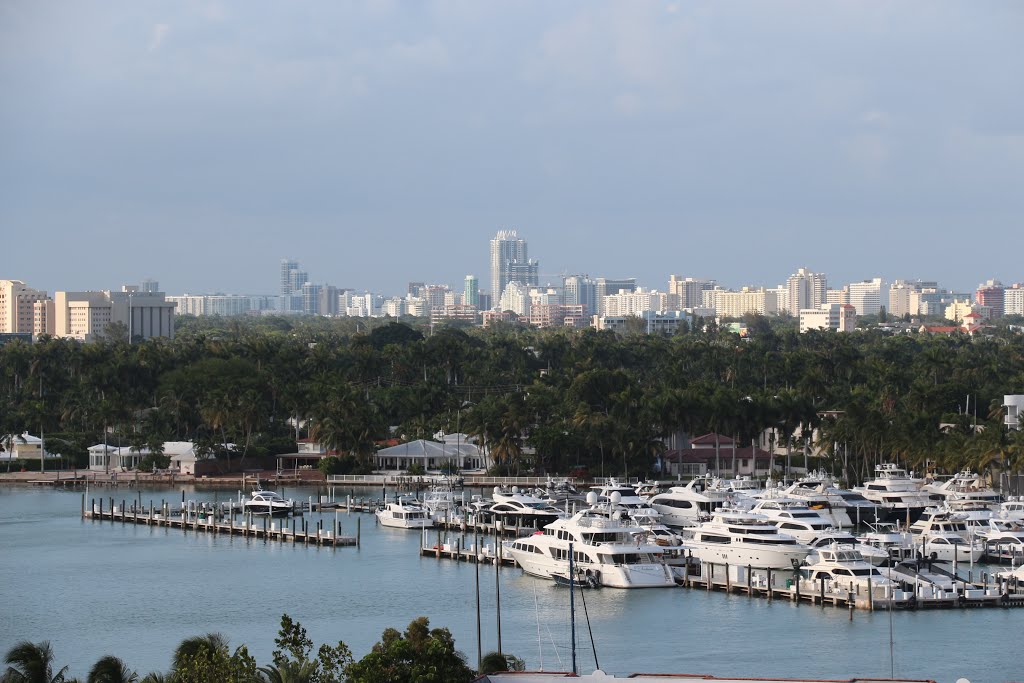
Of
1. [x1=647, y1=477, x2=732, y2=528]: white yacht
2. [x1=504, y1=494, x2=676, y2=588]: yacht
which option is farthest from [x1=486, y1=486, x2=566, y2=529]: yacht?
[x1=504, y1=494, x2=676, y2=588]: yacht

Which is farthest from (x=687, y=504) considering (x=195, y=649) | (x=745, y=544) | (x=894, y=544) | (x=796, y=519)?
(x=195, y=649)

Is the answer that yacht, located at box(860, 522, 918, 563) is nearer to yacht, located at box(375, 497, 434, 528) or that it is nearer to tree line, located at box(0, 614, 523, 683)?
yacht, located at box(375, 497, 434, 528)

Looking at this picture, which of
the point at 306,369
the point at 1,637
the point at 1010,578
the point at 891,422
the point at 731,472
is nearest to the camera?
the point at 1,637

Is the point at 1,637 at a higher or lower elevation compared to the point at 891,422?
lower

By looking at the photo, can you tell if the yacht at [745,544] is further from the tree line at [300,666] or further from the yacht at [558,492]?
the tree line at [300,666]

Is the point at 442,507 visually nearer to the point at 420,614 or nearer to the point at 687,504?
the point at 687,504

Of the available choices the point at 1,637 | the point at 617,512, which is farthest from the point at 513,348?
the point at 1,637

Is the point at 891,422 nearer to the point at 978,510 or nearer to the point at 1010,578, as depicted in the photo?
the point at 978,510
